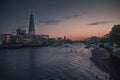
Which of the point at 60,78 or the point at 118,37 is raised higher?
the point at 118,37

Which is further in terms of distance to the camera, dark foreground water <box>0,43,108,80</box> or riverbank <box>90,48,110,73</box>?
riverbank <box>90,48,110,73</box>

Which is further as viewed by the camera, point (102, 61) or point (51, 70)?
point (102, 61)

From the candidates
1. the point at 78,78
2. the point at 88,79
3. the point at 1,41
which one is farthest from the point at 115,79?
the point at 1,41

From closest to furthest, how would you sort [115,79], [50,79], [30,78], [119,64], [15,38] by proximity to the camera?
[115,79] < [50,79] < [30,78] < [119,64] < [15,38]

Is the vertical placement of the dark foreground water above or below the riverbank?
below

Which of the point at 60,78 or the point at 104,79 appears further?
the point at 60,78

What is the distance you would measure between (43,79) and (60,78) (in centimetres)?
247

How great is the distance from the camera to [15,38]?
509 ft

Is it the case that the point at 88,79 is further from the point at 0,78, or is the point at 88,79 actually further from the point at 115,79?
the point at 0,78

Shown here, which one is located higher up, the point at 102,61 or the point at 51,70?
the point at 102,61

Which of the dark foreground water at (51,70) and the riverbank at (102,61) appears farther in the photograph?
the riverbank at (102,61)

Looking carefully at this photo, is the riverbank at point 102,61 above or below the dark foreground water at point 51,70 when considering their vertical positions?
above

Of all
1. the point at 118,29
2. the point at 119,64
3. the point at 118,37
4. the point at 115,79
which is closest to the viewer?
the point at 115,79

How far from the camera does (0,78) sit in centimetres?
2364
